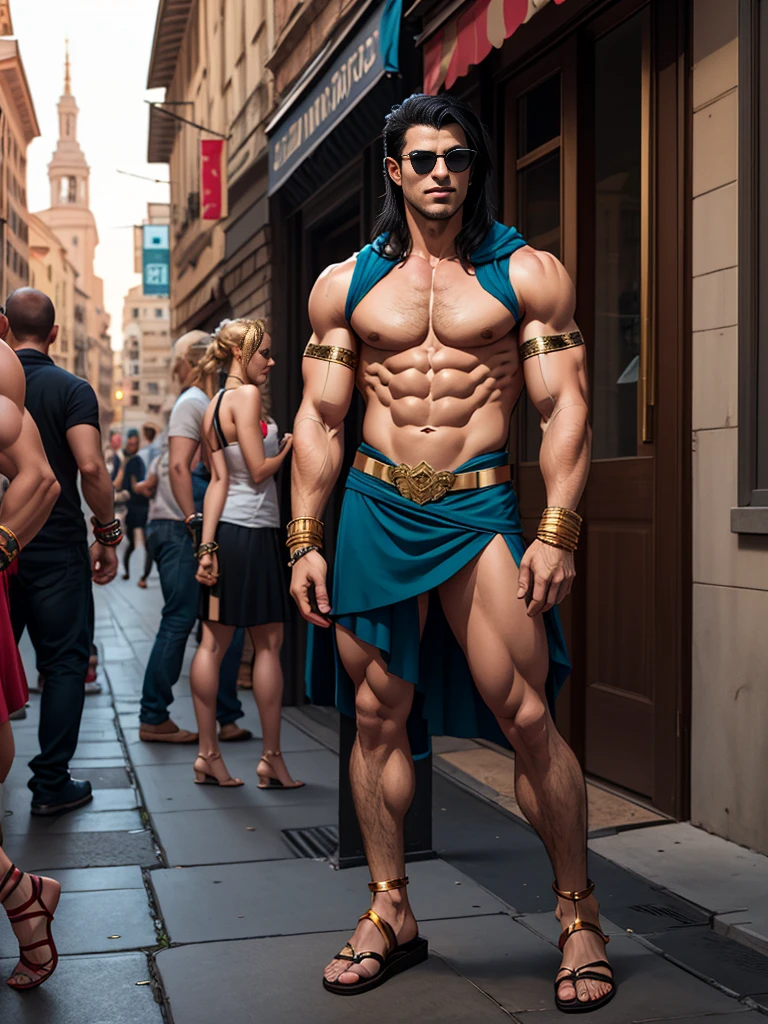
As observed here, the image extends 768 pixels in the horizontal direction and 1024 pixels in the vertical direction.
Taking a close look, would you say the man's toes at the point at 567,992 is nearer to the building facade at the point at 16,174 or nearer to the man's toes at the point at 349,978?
the man's toes at the point at 349,978

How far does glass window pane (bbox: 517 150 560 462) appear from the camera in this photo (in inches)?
263

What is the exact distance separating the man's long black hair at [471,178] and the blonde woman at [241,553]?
2.46m

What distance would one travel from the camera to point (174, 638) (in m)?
7.55

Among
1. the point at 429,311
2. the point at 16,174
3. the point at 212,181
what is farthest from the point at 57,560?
the point at 16,174

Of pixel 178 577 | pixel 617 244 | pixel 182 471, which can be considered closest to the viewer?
pixel 617 244

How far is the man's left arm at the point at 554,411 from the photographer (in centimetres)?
332

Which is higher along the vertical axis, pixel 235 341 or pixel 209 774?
pixel 235 341

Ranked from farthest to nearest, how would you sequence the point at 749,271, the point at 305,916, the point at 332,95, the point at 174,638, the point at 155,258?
1. the point at 155,258
2. the point at 332,95
3. the point at 174,638
4. the point at 749,271
5. the point at 305,916

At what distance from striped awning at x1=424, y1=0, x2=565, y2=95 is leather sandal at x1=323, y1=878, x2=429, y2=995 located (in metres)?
3.38

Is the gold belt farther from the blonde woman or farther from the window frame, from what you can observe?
the blonde woman

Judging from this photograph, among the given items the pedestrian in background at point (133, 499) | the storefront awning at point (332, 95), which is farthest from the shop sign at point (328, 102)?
the pedestrian in background at point (133, 499)

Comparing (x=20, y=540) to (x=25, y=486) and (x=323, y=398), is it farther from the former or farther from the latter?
(x=323, y=398)

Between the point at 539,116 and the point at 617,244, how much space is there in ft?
2.75

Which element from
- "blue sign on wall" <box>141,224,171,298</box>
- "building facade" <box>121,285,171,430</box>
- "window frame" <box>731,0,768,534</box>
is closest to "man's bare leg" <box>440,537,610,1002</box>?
"window frame" <box>731,0,768,534</box>
